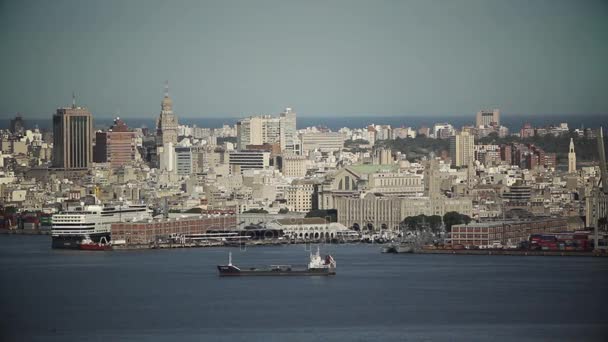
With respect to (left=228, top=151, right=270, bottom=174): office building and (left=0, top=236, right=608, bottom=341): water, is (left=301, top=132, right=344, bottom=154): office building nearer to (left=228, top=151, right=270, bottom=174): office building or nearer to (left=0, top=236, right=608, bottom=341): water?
(left=228, top=151, right=270, bottom=174): office building

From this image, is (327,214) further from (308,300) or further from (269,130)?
(269,130)

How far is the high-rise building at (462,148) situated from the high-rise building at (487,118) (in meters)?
Result: 0.38

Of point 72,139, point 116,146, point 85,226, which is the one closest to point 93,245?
point 85,226

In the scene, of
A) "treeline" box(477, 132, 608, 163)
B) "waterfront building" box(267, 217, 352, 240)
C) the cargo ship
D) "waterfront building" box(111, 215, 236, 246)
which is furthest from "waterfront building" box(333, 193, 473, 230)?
"treeline" box(477, 132, 608, 163)

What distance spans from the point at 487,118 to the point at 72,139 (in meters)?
8.27

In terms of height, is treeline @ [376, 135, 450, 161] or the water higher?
treeline @ [376, 135, 450, 161]

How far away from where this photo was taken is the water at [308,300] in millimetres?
16922

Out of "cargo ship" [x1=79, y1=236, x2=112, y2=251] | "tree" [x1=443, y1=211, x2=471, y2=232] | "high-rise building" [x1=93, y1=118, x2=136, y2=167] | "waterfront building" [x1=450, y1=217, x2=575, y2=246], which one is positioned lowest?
"cargo ship" [x1=79, y1=236, x2=112, y2=251]

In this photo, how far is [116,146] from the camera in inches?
1732

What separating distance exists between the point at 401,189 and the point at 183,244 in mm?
6329

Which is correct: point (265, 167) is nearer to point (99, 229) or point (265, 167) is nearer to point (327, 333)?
point (99, 229)

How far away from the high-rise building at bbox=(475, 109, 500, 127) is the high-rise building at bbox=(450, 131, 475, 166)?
0.38 m

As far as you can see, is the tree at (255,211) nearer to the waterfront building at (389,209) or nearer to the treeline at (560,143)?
the waterfront building at (389,209)

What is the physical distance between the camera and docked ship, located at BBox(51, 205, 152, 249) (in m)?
26.8
